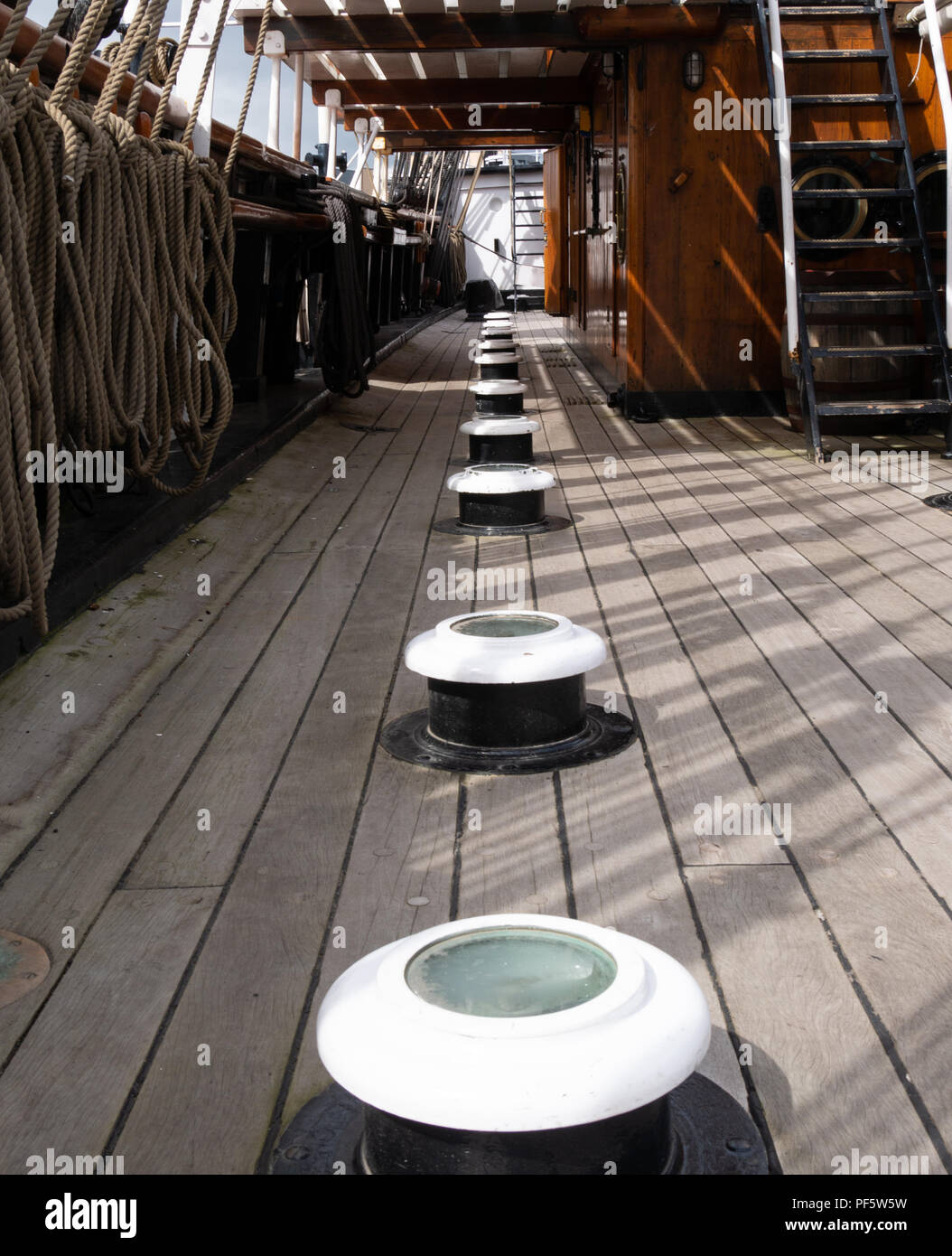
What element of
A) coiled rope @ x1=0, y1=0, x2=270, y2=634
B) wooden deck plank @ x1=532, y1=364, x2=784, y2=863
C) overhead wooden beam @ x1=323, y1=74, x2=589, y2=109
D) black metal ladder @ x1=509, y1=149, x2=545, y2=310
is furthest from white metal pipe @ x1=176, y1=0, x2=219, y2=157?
black metal ladder @ x1=509, y1=149, x2=545, y2=310

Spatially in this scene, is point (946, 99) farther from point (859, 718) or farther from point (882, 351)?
point (859, 718)

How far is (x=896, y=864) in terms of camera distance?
1929mm

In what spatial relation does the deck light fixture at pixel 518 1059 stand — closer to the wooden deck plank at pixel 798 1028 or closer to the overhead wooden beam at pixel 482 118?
the wooden deck plank at pixel 798 1028

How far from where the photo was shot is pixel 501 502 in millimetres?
4406

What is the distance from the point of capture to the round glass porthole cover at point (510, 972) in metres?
1.18

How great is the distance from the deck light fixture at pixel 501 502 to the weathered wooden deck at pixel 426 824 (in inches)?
7.2

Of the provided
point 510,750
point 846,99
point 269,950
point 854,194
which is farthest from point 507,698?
point 846,99

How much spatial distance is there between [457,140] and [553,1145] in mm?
15919

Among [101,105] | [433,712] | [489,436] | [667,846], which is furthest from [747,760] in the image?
[489,436]

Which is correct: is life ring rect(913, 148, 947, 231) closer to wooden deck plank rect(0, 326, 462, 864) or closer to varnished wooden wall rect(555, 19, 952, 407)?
varnished wooden wall rect(555, 19, 952, 407)

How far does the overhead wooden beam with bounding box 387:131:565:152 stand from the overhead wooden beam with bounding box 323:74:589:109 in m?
3.88
